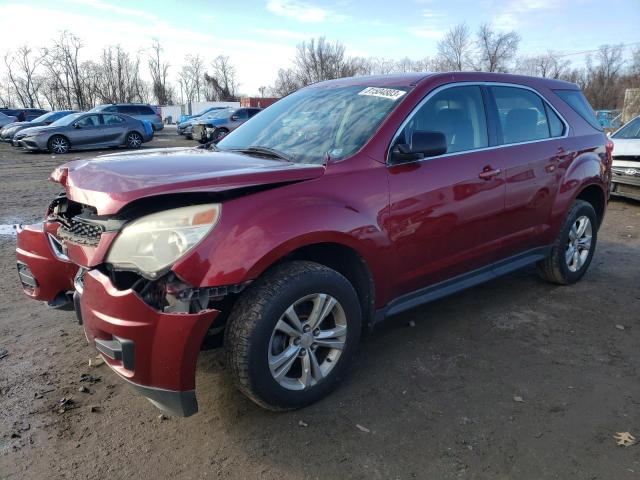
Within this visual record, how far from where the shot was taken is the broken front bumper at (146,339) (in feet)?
7.40

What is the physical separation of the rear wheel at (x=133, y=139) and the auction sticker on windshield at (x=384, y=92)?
1791 cm

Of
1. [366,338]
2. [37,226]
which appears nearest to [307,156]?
[366,338]

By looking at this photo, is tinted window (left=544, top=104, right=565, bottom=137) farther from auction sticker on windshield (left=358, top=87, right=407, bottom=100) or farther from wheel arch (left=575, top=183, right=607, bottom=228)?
auction sticker on windshield (left=358, top=87, right=407, bottom=100)

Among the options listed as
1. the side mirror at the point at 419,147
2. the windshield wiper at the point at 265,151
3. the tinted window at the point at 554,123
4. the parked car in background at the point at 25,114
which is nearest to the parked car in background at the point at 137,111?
the parked car in background at the point at 25,114

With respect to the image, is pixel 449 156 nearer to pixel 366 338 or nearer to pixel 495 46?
pixel 366 338

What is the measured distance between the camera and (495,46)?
53094 millimetres

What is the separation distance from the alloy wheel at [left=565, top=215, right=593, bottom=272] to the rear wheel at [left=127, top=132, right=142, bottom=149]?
1813 cm

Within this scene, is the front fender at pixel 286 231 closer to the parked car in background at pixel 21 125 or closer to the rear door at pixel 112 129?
the rear door at pixel 112 129

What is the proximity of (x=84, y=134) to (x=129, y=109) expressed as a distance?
1109 cm

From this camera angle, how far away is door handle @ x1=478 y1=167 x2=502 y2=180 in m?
3.58

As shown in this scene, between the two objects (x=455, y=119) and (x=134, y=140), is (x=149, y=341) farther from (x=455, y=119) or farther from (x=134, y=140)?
(x=134, y=140)

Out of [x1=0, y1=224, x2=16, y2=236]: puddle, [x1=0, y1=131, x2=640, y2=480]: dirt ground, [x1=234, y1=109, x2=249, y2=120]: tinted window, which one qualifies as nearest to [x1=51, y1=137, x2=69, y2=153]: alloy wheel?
[x1=234, y1=109, x2=249, y2=120]: tinted window

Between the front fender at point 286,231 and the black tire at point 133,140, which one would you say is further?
the black tire at point 133,140

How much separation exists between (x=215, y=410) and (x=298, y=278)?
0.96m
